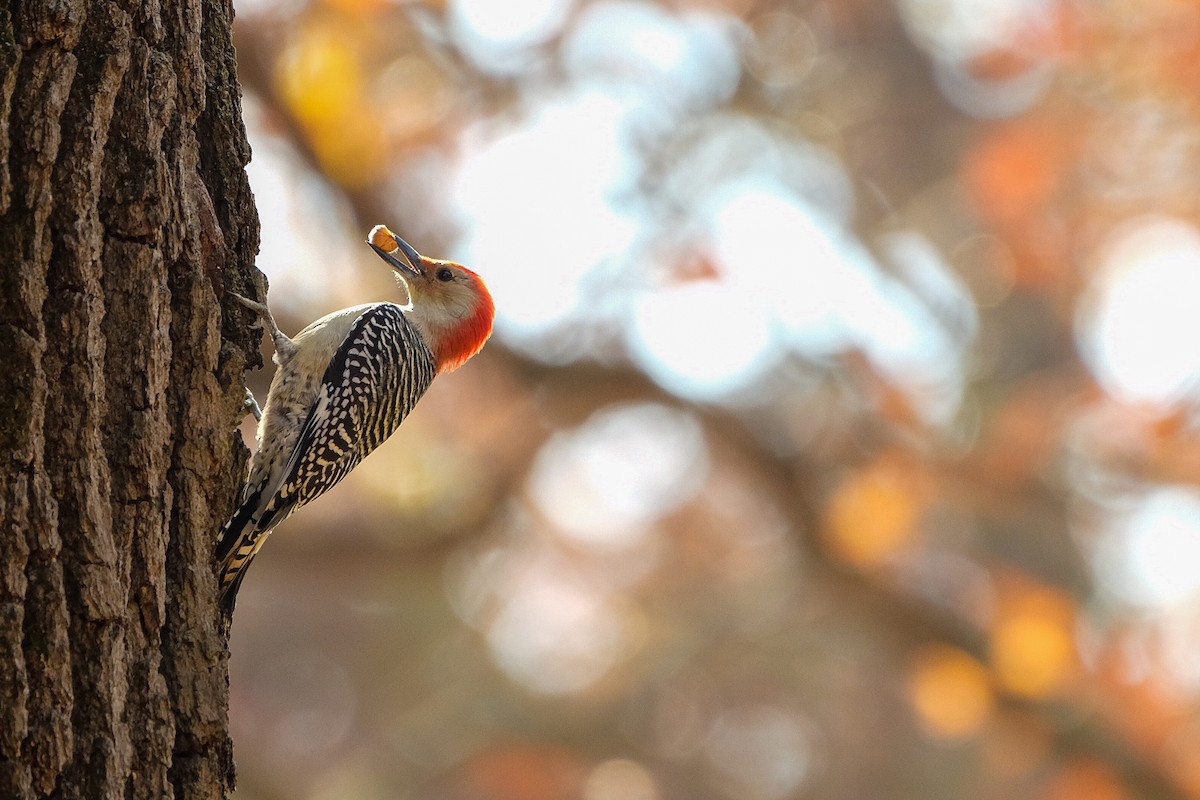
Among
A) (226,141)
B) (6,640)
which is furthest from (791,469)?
(6,640)

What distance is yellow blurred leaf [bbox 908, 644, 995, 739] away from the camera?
9.95 m

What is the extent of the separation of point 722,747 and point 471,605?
495 cm

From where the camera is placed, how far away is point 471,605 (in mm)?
16125

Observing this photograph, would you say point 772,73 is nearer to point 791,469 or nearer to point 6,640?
point 791,469

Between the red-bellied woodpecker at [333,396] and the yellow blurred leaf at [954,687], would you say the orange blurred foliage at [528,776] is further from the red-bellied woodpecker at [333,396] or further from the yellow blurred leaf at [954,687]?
the red-bellied woodpecker at [333,396]

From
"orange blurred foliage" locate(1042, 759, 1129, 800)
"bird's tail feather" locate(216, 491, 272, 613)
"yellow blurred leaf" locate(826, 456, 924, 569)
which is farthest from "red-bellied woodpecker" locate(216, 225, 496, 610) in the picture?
"orange blurred foliage" locate(1042, 759, 1129, 800)

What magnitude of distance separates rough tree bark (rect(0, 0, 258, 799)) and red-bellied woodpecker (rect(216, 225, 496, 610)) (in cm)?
72

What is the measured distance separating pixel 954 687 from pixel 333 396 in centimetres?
708

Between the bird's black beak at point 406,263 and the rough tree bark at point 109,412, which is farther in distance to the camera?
the bird's black beak at point 406,263

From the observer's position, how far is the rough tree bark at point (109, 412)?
104 inches

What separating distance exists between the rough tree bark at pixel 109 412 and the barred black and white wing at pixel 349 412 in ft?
2.84

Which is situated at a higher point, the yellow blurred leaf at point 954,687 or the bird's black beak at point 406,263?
the yellow blurred leaf at point 954,687

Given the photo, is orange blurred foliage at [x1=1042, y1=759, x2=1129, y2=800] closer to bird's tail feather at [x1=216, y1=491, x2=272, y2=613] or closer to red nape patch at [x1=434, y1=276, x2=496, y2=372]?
red nape patch at [x1=434, y1=276, x2=496, y2=372]

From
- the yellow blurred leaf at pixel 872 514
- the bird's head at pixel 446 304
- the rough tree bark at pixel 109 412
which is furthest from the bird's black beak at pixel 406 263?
the yellow blurred leaf at pixel 872 514
